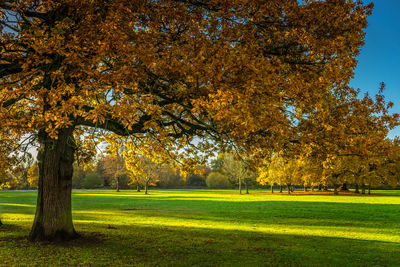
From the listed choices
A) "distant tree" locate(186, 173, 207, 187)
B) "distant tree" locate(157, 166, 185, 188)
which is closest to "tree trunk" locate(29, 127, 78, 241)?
"distant tree" locate(157, 166, 185, 188)

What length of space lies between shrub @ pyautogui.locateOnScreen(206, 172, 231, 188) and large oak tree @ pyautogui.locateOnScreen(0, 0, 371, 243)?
88.2 meters

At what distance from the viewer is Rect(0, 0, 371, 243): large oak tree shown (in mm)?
6914

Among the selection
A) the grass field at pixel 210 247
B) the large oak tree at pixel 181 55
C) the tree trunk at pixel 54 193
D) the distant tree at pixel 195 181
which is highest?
the large oak tree at pixel 181 55

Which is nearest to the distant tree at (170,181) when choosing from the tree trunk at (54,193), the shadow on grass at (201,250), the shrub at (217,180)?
the shrub at (217,180)

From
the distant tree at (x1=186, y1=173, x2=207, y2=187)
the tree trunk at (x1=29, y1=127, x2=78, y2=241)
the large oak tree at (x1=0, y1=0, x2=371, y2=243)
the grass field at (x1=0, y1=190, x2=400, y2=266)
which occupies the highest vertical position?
the large oak tree at (x1=0, y1=0, x2=371, y2=243)

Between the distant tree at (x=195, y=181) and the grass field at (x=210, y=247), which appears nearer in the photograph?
the grass field at (x=210, y=247)

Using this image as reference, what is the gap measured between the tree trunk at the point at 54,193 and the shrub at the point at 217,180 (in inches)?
3441

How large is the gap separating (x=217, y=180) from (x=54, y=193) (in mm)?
88342

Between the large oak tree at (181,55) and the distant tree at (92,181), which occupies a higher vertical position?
the large oak tree at (181,55)

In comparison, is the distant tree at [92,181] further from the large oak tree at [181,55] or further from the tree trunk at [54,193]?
the large oak tree at [181,55]

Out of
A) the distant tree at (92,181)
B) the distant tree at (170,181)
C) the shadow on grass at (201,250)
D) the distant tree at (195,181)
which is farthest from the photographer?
the distant tree at (195,181)

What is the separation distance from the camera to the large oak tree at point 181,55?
272 inches

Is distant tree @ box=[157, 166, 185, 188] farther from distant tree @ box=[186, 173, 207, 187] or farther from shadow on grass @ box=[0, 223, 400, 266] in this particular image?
shadow on grass @ box=[0, 223, 400, 266]

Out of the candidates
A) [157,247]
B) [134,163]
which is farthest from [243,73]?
[134,163]
